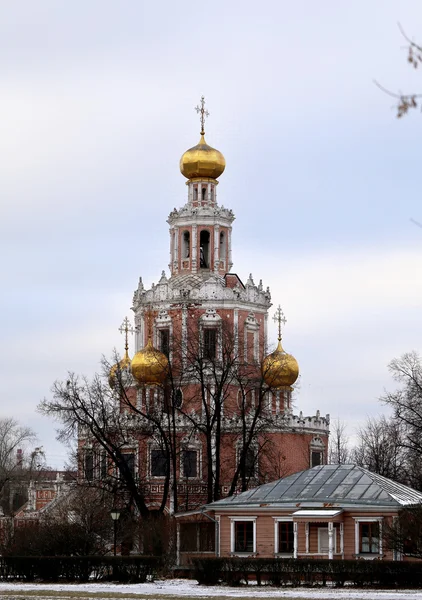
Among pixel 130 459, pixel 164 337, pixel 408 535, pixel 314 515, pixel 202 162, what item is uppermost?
pixel 202 162

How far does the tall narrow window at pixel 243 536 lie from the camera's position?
42.2m

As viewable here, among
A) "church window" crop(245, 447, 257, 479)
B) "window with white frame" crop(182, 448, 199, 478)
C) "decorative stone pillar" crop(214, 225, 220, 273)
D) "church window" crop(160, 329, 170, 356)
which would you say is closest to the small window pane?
"window with white frame" crop(182, 448, 199, 478)

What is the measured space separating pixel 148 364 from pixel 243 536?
18.4m

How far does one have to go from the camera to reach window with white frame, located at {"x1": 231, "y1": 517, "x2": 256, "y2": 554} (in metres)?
42.1

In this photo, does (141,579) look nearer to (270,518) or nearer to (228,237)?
(270,518)

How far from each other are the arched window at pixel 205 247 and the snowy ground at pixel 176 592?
31.7 meters

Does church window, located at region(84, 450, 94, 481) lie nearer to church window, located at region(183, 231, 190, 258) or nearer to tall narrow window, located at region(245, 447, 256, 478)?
tall narrow window, located at region(245, 447, 256, 478)

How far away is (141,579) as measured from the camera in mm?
35969

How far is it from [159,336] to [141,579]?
28170 mm

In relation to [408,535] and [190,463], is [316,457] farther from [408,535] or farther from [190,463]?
[408,535]

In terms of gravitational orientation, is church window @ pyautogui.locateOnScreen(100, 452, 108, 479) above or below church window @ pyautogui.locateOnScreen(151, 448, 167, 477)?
below

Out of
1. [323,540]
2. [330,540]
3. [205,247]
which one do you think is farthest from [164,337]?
[330,540]

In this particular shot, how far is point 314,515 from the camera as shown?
4038cm

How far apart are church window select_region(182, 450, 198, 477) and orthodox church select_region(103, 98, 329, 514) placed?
6 centimetres
